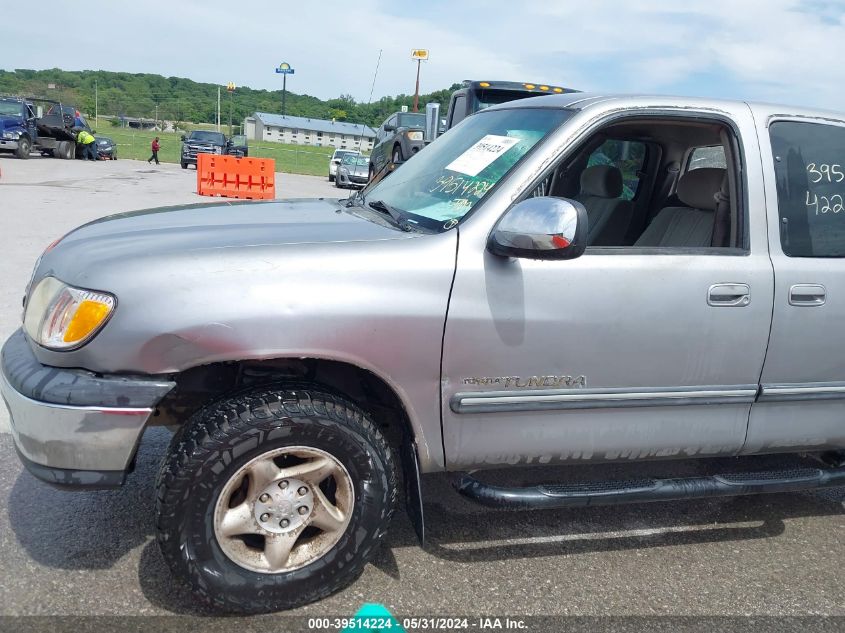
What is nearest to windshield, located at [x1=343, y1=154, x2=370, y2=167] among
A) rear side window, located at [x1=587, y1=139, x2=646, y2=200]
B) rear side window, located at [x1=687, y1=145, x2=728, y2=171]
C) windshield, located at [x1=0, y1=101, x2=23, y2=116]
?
windshield, located at [x1=0, y1=101, x2=23, y2=116]

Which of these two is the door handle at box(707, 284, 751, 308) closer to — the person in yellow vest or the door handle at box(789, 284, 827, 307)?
the door handle at box(789, 284, 827, 307)

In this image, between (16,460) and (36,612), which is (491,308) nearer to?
(36,612)

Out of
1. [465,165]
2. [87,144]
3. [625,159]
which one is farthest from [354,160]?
[465,165]

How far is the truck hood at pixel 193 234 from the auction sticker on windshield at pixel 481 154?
431 millimetres

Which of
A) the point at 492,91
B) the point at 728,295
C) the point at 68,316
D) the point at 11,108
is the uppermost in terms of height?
the point at 492,91

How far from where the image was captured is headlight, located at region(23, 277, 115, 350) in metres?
2.30

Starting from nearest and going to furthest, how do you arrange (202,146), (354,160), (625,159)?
(625,159)
(354,160)
(202,146)

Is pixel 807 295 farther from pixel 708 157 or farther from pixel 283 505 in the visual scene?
pixel 283 505

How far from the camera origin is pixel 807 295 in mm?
2930

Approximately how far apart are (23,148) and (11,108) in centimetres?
127

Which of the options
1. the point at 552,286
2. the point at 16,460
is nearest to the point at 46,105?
the point at 16,460

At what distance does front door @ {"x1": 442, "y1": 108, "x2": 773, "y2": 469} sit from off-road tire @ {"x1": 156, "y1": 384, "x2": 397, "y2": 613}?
334mm

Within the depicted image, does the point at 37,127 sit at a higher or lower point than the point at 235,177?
higher

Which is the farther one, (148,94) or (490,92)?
(148,94)
